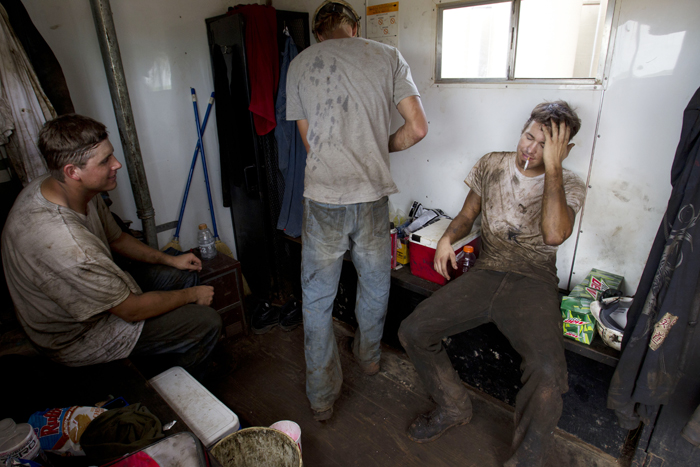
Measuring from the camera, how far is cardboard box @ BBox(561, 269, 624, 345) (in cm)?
161

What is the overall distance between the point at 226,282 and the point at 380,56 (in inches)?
59.2

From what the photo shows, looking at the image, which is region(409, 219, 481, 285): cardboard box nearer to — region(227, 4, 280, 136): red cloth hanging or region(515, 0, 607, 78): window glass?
region(515, 0, 607, 78): window glass

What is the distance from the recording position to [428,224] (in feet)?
7.48

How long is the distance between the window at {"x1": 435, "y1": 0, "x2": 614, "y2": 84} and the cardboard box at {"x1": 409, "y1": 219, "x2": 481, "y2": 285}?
2.57ft

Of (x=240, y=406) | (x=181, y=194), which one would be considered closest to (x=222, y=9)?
(x=181, y=194)

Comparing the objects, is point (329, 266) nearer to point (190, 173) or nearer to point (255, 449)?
point (255, 449)

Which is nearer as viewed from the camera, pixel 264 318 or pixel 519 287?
pixel 519 287

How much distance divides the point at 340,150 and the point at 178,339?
110cm

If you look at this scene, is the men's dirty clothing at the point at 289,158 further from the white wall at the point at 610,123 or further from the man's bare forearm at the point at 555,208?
the man's bare forearm at the point at 555,208

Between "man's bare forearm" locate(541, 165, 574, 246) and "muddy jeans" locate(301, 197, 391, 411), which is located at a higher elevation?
"man's bare forearm" locate(541, 165, 574, 246)

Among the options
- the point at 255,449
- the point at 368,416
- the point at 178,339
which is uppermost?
the point at 178,339

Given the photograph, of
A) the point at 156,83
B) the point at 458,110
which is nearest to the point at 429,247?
the point at 458,110

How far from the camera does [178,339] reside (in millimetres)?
1827

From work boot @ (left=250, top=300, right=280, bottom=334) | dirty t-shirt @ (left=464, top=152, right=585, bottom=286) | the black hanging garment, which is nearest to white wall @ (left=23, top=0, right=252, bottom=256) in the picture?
work boot @ (left=250, top=300, right=280, bottom=334)
